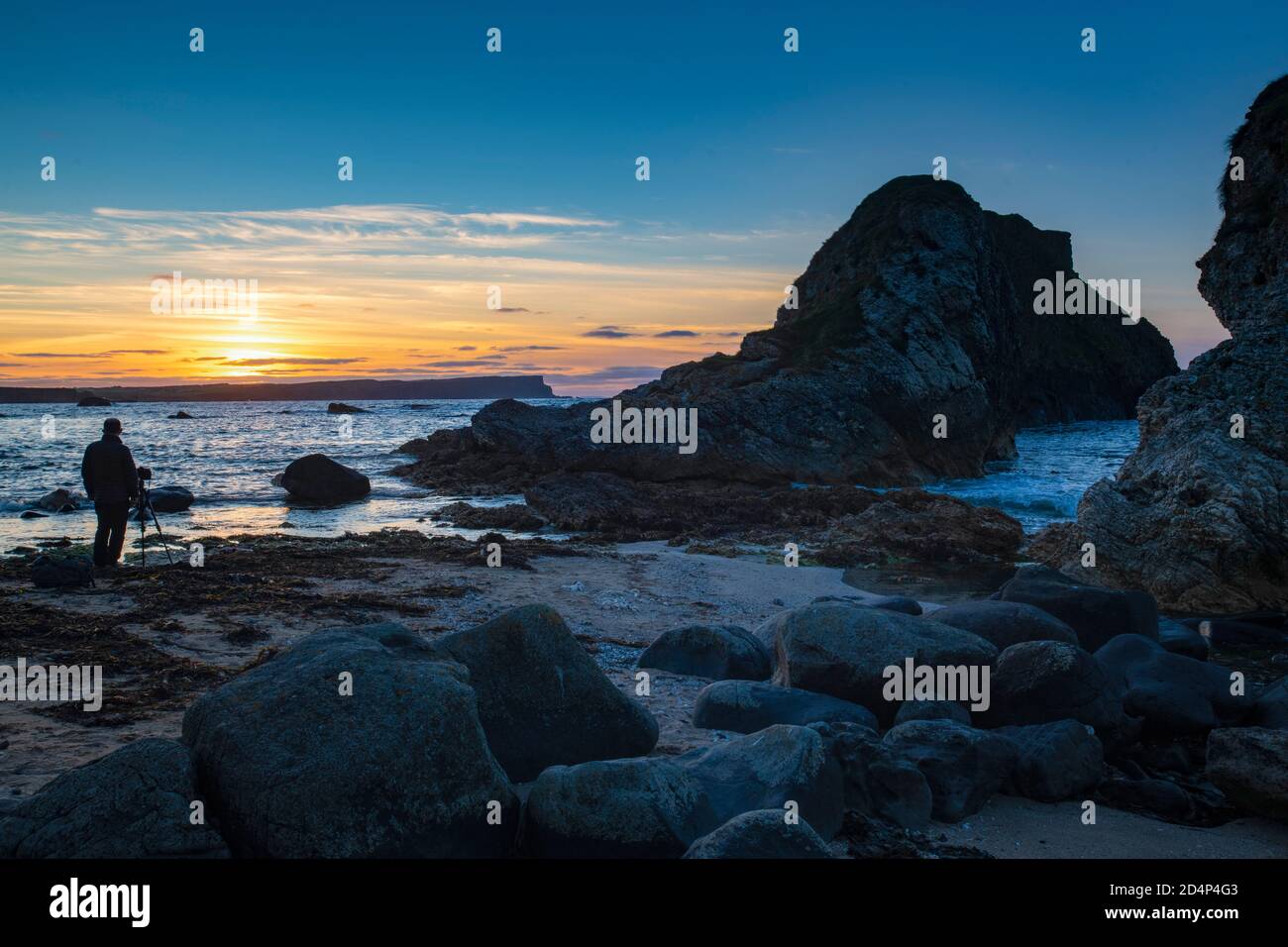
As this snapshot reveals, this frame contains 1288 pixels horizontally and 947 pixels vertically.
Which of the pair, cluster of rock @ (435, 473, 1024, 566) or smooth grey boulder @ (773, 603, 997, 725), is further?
cluster of rock @ (435, 473, 1024, 566)

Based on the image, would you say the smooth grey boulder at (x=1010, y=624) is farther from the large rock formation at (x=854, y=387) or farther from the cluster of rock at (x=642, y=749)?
the large rock formation at (x=854, y=387)

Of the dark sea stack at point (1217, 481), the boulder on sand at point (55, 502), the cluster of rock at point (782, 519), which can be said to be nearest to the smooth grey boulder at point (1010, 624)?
the dark sea stack at point (1217, 481)

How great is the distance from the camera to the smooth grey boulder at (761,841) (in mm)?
4316

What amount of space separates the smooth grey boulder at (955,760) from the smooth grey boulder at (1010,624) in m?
2.63

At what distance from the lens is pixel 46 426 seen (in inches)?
2872

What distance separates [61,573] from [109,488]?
7.20ft

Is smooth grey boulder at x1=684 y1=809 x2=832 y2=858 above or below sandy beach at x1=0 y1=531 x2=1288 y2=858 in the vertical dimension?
above

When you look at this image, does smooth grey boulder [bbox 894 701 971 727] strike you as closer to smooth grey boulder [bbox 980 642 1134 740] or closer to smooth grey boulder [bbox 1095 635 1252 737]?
smooth grey boulder [bbox 980 642 1134 740]

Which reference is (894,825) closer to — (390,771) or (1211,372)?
(390,771)

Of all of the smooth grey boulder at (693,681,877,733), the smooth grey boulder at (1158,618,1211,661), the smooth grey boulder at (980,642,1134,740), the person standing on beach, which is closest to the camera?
the smooth grey boulder at (693,681,877,733)

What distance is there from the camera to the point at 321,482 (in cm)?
2491

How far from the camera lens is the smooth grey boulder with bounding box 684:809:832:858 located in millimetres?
4316

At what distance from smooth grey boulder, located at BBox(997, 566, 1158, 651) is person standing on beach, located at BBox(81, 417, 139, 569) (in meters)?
13.0

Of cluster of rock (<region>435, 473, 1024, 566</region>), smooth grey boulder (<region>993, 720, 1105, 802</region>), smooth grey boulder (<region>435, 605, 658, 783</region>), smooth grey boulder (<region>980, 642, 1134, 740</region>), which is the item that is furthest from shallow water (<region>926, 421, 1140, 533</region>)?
smooth grey boulder (<region>435, 605, 658, 783</region>)
